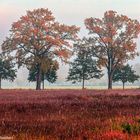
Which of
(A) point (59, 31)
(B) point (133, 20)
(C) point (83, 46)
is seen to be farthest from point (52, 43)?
(B) point (133, 20)

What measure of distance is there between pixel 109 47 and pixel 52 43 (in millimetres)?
10793

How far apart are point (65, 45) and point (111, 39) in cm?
919

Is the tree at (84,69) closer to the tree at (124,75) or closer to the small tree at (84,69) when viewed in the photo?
the small tree at (84,69)

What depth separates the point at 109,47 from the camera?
72062 mm

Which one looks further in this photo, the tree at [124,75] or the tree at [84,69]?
the tree at [124,75]

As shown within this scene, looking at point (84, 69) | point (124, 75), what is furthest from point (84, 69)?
point (124, 75)

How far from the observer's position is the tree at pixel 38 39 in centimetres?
6550

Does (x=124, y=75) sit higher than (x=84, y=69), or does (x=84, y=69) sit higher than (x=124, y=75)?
(x=84, y=69)

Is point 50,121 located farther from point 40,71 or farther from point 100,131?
point 40,71

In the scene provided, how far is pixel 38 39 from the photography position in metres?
67.1

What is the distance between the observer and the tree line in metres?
65.9

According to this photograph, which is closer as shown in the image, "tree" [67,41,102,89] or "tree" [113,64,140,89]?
"tree" [67,41,102,89]

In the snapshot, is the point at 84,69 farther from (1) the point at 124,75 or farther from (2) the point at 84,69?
(1) the point at 124,75

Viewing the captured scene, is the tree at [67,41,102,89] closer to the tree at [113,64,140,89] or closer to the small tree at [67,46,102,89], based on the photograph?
the small tree at [67,46,102,89]
